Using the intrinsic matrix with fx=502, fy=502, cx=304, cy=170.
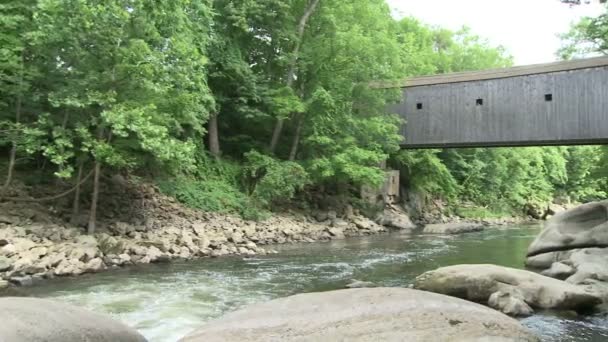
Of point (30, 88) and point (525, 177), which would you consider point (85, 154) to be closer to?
point (30, 88)

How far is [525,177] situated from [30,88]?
27.7 metres

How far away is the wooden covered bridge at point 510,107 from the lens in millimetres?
15109

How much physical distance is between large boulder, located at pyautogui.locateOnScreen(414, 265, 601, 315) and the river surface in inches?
11.9

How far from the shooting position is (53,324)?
11.6 feet

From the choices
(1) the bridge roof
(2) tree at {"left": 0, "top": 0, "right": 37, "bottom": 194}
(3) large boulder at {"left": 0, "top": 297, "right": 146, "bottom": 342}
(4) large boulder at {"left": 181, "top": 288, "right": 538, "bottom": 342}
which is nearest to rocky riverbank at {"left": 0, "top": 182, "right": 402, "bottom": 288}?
(2) tree at {"left": 0, "top": 0, "right": 37, "bottom": 194}

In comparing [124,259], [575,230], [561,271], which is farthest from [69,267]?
[575,230]

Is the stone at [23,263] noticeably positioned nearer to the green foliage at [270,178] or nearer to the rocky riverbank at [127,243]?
the rocky riverbank at [127,243]

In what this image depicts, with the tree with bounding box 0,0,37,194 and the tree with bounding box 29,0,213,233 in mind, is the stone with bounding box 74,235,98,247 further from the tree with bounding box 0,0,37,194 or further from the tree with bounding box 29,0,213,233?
the tree with bounding box 0,0,37,194

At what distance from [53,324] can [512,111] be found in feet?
52.3

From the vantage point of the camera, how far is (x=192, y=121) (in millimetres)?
12430

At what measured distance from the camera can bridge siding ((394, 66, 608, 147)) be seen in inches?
595

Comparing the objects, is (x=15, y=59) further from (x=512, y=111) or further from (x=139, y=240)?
(x=512, y=111)

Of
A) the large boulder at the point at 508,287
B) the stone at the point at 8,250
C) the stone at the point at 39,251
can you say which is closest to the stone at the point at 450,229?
the large boulder at the point at 508,287

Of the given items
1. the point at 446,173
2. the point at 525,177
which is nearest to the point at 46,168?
the point at 446,173
